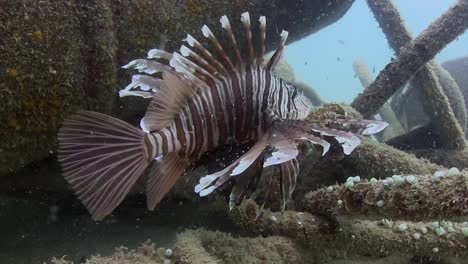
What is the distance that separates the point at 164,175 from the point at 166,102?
0.39 m

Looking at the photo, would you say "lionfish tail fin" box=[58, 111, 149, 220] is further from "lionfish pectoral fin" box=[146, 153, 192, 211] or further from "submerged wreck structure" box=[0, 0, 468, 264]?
"submerged wreck structure" box=[0, 0, 468, 264]

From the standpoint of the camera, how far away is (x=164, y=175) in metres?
2.27

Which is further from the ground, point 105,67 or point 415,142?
point 105,67

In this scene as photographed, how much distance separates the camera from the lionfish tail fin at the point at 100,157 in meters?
2.07

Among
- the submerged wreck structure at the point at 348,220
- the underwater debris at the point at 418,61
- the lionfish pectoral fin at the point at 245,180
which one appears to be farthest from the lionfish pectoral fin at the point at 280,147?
the underwater debris at the point at 418,61

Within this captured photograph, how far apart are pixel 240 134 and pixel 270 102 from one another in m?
0.25

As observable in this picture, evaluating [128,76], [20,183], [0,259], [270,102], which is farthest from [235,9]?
[0,259]

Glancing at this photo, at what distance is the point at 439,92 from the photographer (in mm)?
4930

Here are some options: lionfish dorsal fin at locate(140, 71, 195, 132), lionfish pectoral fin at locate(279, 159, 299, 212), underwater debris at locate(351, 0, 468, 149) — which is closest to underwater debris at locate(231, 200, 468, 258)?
lionfish pectoral fin at locate(279, 159, 299, 212)

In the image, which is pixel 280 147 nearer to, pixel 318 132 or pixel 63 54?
pixel 318 132

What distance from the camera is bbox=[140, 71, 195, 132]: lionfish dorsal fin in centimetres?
221

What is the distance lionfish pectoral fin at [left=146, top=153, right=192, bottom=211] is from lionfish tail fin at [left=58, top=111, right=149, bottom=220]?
0.15 m

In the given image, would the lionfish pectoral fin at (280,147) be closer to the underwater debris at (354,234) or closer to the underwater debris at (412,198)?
the underwater debris at (412,198)

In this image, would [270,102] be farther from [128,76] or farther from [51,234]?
[51,234]
